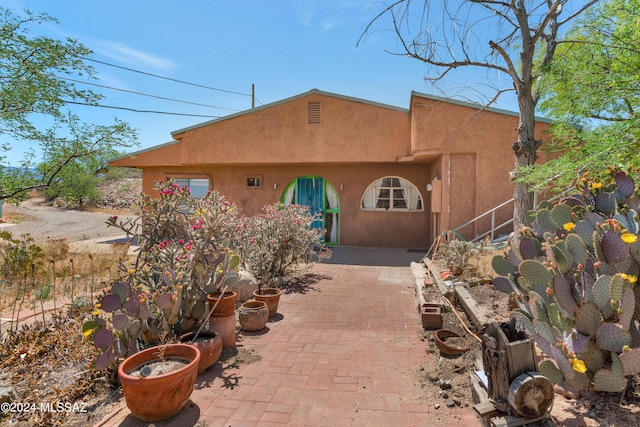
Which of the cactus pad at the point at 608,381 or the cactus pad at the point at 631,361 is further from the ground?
the cactus pad at the point at 631,361

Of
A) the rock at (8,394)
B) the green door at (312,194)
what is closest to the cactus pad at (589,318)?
the rock at (8,394)

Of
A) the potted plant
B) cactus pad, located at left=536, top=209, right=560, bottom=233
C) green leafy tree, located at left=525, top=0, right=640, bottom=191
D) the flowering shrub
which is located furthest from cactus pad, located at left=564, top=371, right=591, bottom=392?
the flowering shrub

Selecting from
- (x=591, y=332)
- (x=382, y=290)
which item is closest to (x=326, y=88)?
(x=382, y=290)

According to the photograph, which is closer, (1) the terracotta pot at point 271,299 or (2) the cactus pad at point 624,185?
(2) the cactus pad at point 624,185

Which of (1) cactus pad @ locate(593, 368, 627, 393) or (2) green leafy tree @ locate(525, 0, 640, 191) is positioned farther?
(2) green leafy tree @ locate(525, 0, 640, 191)

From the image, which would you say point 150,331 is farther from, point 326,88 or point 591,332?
point 326,88

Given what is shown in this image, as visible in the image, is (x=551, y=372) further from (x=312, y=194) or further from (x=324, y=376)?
(x=312, y=194)

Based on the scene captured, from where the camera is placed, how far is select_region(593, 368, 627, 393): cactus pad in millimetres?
2283

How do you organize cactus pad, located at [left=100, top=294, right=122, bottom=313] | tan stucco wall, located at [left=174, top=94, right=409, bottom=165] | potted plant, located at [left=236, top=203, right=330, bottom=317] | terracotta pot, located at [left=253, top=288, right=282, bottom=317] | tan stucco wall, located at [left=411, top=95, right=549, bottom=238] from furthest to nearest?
tan stucco wall, located at [left=174, top=94, right=409, bottom=165], tan stucco wall, located at [left=411, top=95, right=549, bottom=238], potted plant, located at [left=236, top=203, right=330, bottom=317], terracotta pot, located at [left=253, top=288, right=282, bottom=317], cactus pad, located at [left=100, top=294, right=122, bottom=313]

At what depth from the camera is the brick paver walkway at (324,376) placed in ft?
9.54

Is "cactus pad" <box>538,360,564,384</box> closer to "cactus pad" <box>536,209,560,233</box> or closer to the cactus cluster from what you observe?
the cactus cluster

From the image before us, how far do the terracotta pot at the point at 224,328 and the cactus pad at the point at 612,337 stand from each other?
12.0 ft

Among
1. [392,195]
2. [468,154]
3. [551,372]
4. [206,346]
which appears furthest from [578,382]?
[392,195]

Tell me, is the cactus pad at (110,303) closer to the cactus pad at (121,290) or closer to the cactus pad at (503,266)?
the cactus pad at (121,290)
